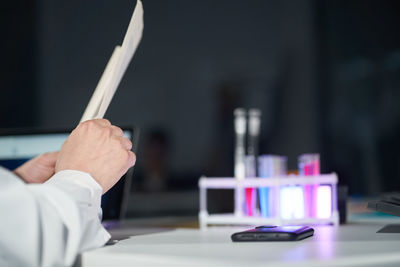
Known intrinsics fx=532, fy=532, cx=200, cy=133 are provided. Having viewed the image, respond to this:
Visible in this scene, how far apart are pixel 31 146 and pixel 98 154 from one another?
0.49 m

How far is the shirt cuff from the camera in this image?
2.49ft

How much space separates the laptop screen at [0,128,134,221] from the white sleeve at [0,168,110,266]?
0.48 m

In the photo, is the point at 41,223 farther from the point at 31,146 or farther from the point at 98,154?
the point at 31,146

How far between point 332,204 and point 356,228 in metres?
0.09

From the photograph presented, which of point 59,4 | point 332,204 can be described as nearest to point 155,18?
point 59,4

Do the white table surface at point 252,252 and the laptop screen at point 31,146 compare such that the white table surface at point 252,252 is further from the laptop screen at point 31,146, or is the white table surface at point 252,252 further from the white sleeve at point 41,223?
the laptop screen at point 31,146

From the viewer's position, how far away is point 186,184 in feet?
7.43

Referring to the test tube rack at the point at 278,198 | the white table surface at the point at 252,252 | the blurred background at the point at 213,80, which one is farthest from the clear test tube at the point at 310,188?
the blurred background at the point at 213,80

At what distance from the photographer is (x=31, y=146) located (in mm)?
1272

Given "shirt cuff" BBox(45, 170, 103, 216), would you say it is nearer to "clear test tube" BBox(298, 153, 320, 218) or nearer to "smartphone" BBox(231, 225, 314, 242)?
"smartphone" BBox(231, 225, 314, 242)

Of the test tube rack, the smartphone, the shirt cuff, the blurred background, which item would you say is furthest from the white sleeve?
the blurred background

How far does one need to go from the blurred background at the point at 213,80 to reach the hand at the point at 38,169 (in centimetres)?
113

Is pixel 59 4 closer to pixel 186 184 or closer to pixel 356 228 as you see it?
pixel 186 184

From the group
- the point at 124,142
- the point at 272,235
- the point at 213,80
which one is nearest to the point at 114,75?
the point at 124,142
